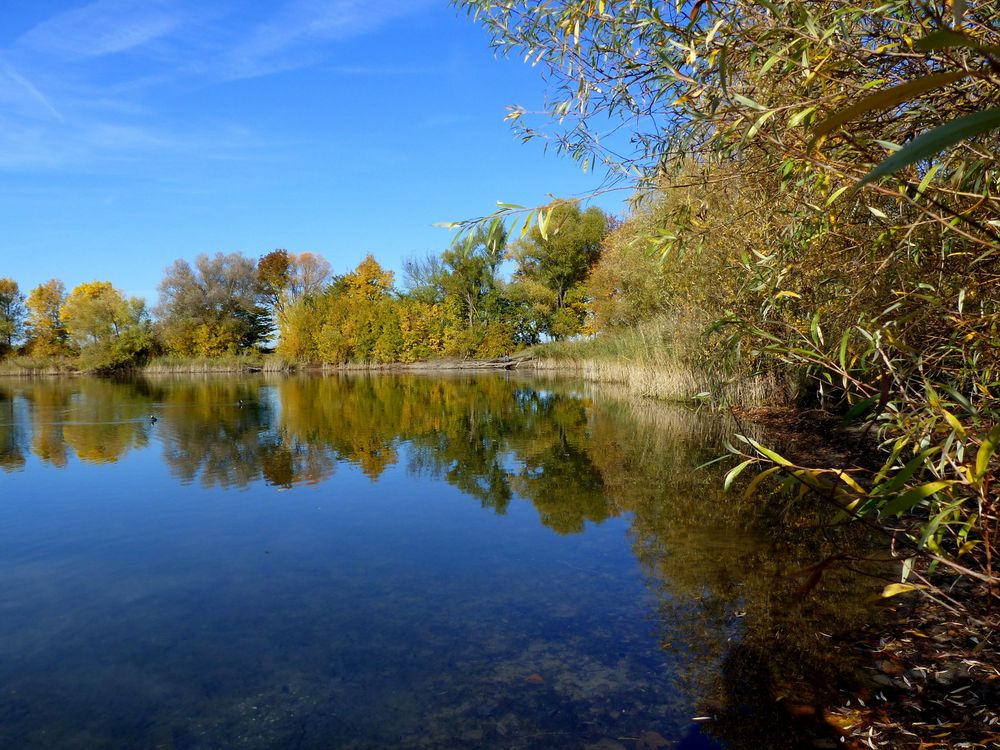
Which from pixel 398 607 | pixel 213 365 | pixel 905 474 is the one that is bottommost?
pixel 398 607

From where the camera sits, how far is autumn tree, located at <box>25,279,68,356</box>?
51562 millimetres

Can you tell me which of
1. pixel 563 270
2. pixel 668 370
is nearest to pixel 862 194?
pixel 668 370

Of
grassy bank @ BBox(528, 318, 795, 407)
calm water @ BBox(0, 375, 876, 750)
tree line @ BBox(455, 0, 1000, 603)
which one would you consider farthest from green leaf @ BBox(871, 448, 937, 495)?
grassy bank @ BBox(528, 318, 795, 407)

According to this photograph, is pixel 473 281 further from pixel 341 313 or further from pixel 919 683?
pixel 919 683

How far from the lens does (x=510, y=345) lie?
50531 millimetres

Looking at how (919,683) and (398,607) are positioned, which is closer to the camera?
(919,683)

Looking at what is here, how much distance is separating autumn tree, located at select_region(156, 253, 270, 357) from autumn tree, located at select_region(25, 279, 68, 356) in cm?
810

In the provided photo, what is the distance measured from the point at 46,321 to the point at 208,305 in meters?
12.1

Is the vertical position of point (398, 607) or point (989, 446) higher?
point (989, 446)

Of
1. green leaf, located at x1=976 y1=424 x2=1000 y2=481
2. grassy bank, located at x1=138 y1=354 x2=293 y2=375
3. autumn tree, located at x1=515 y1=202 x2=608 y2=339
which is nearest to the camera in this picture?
green leaf, located at x1=976 y1=424 x2=1000 y2=481

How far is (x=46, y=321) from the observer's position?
52.2m

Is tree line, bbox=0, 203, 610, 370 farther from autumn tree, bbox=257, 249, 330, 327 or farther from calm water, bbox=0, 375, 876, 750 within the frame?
calm water, bbox=0, 375, 876, 750

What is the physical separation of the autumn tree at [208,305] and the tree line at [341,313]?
0.08 metres

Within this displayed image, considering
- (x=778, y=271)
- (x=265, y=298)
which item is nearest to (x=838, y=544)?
(x=778, y=271)
